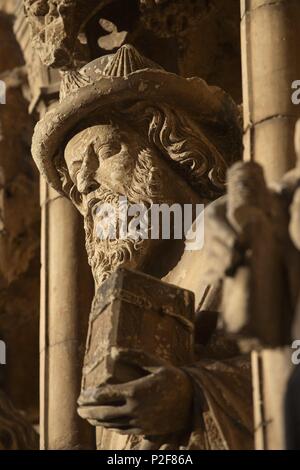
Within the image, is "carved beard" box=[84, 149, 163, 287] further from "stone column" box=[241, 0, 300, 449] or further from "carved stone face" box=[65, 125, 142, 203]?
"stone column" box=[241, 0, 300, 449]

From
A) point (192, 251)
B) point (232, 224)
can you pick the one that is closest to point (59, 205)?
point (192, 251)

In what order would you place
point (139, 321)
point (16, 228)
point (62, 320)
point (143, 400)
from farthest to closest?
1. point (16, 228)
2. point (62, 320)
3. point (139, 321)
4. point (143, 400)

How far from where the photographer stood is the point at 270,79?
1295 centimetres

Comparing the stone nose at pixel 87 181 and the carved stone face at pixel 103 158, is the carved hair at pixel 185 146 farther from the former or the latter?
the stone nose at pixel 87 181

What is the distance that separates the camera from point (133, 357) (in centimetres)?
1251

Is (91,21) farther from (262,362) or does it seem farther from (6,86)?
(262,362)

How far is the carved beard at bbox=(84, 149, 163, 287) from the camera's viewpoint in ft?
44.9

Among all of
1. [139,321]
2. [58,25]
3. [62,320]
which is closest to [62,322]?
[62,320]

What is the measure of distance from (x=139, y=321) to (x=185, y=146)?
1.38m

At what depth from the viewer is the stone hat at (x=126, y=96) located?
1388 cm

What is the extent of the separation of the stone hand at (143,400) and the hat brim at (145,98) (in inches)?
72.6

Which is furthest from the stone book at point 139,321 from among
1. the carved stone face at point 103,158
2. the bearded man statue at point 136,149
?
the carved stone face at point 103,158

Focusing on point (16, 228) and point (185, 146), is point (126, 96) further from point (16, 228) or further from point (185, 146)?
point (16, 228)

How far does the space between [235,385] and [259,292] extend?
72.2 inches
